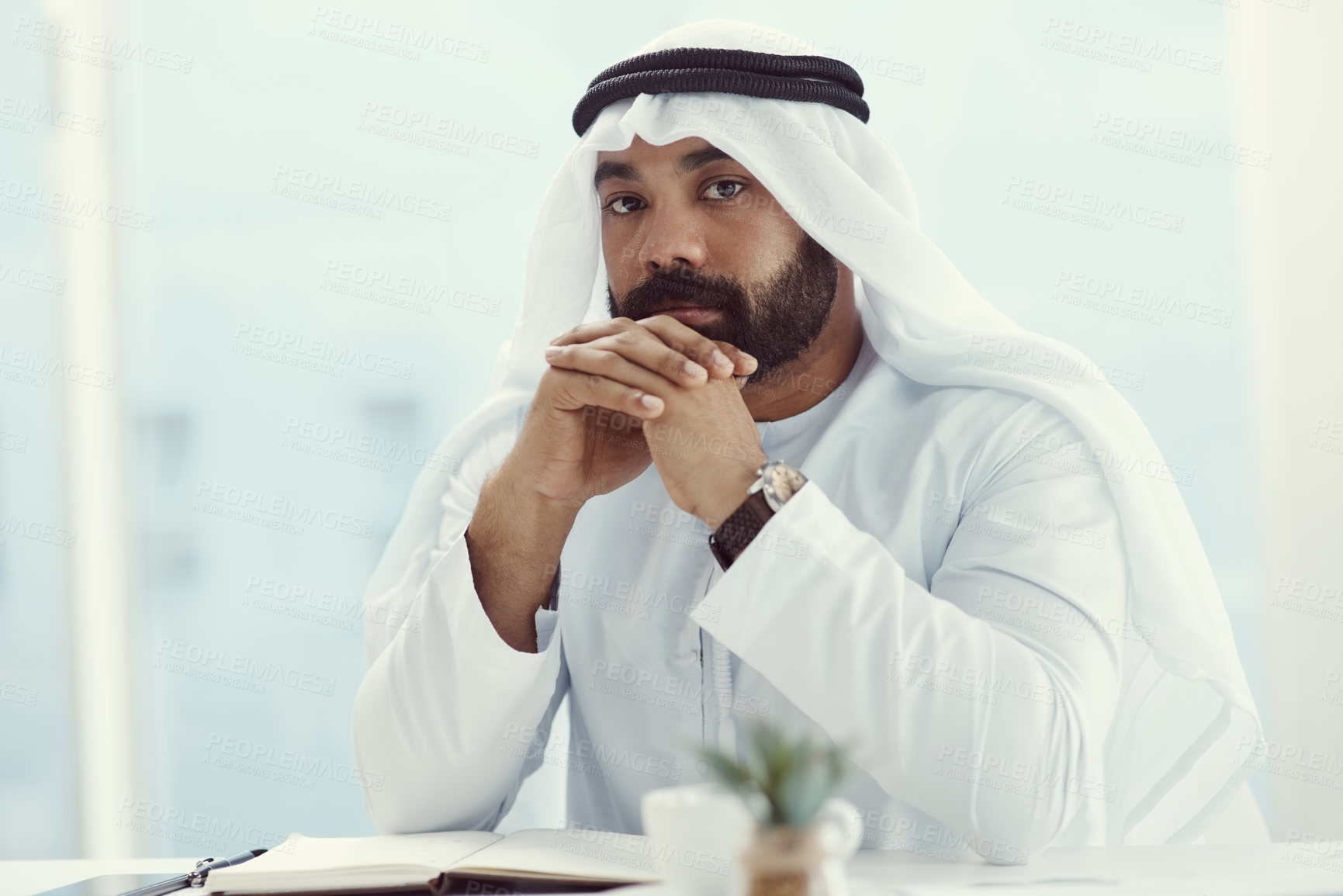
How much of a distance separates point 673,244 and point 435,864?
1037 millimetres

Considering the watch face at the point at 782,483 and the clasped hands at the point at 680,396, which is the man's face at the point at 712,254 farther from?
the watch face at the point at 782,483

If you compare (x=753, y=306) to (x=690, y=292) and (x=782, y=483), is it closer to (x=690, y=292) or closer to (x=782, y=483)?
(x=690, y=292)

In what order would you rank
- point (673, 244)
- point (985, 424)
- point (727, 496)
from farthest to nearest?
1. point (673, 244)
2. point (985, 424)
3. point (727, 496)

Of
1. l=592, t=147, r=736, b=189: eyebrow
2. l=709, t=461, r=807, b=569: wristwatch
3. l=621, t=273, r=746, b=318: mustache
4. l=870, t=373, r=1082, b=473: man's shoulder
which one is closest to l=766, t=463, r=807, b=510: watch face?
l=709, t=461, r=807, b=569: wristwatch

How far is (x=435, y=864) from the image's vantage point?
1124 millimetres

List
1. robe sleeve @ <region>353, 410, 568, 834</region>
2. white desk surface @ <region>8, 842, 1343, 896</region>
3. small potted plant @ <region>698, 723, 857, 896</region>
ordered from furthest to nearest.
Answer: robe sleeve @ <region>353, 410, 568, 834</region>, white desk surface @ <region>8, 842, 1343, 896</region>, small potted plant @ <region>698, 723, 857, 896</region>

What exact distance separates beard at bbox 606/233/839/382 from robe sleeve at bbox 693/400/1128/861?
538 mm

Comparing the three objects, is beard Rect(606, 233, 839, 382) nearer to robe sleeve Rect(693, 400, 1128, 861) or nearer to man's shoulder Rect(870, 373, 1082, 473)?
man's shoulder Rect(870, 373, 1082, 473)

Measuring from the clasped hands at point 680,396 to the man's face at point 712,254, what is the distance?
21 centimetres

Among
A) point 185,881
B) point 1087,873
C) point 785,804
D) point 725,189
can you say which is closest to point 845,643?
point 1087,873

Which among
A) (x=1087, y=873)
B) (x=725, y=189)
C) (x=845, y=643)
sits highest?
(x=725, y=189)

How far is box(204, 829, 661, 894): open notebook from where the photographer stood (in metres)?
1.06

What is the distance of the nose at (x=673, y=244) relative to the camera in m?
1.78

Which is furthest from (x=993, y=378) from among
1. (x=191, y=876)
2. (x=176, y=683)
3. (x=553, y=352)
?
(x=176, y=683)
